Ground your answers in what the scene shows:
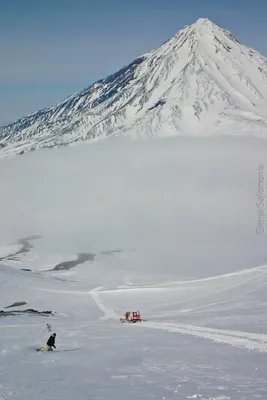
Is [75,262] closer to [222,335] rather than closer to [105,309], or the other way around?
[105,309]

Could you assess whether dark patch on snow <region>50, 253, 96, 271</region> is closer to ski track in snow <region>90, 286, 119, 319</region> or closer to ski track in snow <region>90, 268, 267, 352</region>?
ski track in snow <region>90, 286, 119, 319</region>

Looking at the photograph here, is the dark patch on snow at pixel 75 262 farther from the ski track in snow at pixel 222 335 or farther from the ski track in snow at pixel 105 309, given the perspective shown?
the ski track in snow at pixel 222 335

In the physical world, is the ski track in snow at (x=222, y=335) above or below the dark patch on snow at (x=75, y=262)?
below

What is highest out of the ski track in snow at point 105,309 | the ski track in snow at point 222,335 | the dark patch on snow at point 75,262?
the dark patch on snow at point 75,262

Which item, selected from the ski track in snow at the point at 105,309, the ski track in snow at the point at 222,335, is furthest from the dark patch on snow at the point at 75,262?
the ski track in snow at the point at 222,335

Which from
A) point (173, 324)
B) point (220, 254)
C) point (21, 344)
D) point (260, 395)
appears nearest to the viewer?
point (260, 395)

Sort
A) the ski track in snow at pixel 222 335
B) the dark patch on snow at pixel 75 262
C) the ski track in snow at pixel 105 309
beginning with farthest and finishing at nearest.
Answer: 1. the dark patch on snow at pixel 75 262
2. the ski track in snow at pixel 105 309
3. the ski track in snow at pixel 222 335

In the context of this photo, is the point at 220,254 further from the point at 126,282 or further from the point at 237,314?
the point at 237,314

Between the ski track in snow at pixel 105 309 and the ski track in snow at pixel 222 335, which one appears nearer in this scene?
the ski track in snow at pixel 222 335

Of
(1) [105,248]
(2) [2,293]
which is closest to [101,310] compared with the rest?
(2) [2,293]

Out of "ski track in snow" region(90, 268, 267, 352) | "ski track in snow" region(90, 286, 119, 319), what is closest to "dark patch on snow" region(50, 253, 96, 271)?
"ski track in snow" region(90, 286, 119, 319)

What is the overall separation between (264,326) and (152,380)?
2134 cm

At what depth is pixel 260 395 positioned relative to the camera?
64.9 feet

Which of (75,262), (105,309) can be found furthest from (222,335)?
(75,262)
